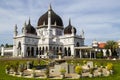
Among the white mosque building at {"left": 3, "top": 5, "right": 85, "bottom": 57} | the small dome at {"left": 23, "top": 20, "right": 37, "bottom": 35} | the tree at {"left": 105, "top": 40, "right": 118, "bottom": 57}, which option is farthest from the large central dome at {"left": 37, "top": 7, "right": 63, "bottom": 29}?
the tree at {"left": 105, "top": 40, "right": 118, "bottom": 57}

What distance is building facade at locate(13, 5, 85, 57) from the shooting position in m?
87.3

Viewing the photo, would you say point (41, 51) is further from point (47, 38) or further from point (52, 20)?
point (52, 20)

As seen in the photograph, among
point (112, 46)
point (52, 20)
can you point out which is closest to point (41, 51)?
point (52, 20)

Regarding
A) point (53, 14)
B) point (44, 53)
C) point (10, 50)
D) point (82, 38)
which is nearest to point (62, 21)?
point (53, 14)

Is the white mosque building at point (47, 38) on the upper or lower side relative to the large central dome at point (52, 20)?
lower

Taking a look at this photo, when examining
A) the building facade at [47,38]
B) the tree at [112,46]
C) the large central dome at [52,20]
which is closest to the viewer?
the tree at [112,46]

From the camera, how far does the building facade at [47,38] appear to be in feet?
287

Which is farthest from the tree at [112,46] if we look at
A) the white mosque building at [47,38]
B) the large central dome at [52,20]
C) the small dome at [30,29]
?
the small dome at [30,29]

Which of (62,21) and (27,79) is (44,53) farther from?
(27,79)

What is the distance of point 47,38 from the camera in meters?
88.3

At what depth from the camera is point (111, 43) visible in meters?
86.8

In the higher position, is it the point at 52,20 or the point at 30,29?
the point at 52,20

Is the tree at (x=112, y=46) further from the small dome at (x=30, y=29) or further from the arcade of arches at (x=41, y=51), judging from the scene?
the small dome at (x=30, y=29)

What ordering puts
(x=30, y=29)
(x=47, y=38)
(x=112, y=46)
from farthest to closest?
1. (x=30, y=29)
2. (x=47, y=38)
3. (x=112, y=46)
